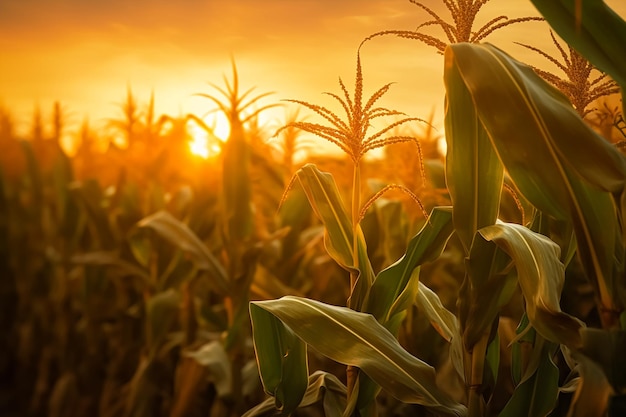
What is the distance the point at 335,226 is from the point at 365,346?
0.25 meters

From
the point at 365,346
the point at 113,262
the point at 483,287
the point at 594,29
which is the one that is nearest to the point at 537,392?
the point at 483,287

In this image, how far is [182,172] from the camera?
147 inches

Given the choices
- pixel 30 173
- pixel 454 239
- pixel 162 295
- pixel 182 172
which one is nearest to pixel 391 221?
pixel 454 239

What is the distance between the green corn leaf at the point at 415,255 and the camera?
130 cm

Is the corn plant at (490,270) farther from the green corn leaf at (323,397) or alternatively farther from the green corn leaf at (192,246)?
the green corn leaf at (192,246)

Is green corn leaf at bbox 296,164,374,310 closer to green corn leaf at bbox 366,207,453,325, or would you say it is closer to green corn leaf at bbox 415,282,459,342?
green corn leaf at bbox 366,207,453,325

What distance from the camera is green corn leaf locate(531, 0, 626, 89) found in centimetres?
102

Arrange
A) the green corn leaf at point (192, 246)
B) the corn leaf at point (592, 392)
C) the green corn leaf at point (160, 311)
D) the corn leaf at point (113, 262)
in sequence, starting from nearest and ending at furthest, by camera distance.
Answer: the corn leaf at point (592, 392) → the green corn leaf at point (192, 246) → the green corn leaf at point (160, 311) → the corn leaf at point (113, 262)

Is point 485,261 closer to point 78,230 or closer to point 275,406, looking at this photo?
point 275,406

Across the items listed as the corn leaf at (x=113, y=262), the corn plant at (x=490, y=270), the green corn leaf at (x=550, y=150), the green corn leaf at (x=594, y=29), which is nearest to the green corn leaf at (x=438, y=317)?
the corn plant at (x=490, y=270)

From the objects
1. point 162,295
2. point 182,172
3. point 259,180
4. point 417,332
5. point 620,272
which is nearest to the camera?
point 620,272

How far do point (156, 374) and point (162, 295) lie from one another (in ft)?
1.23

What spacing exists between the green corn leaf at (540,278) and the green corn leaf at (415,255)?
17cm

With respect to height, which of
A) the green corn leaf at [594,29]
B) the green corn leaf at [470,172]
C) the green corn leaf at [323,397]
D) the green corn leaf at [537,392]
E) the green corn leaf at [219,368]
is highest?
the green corn leaf at [594,29]
